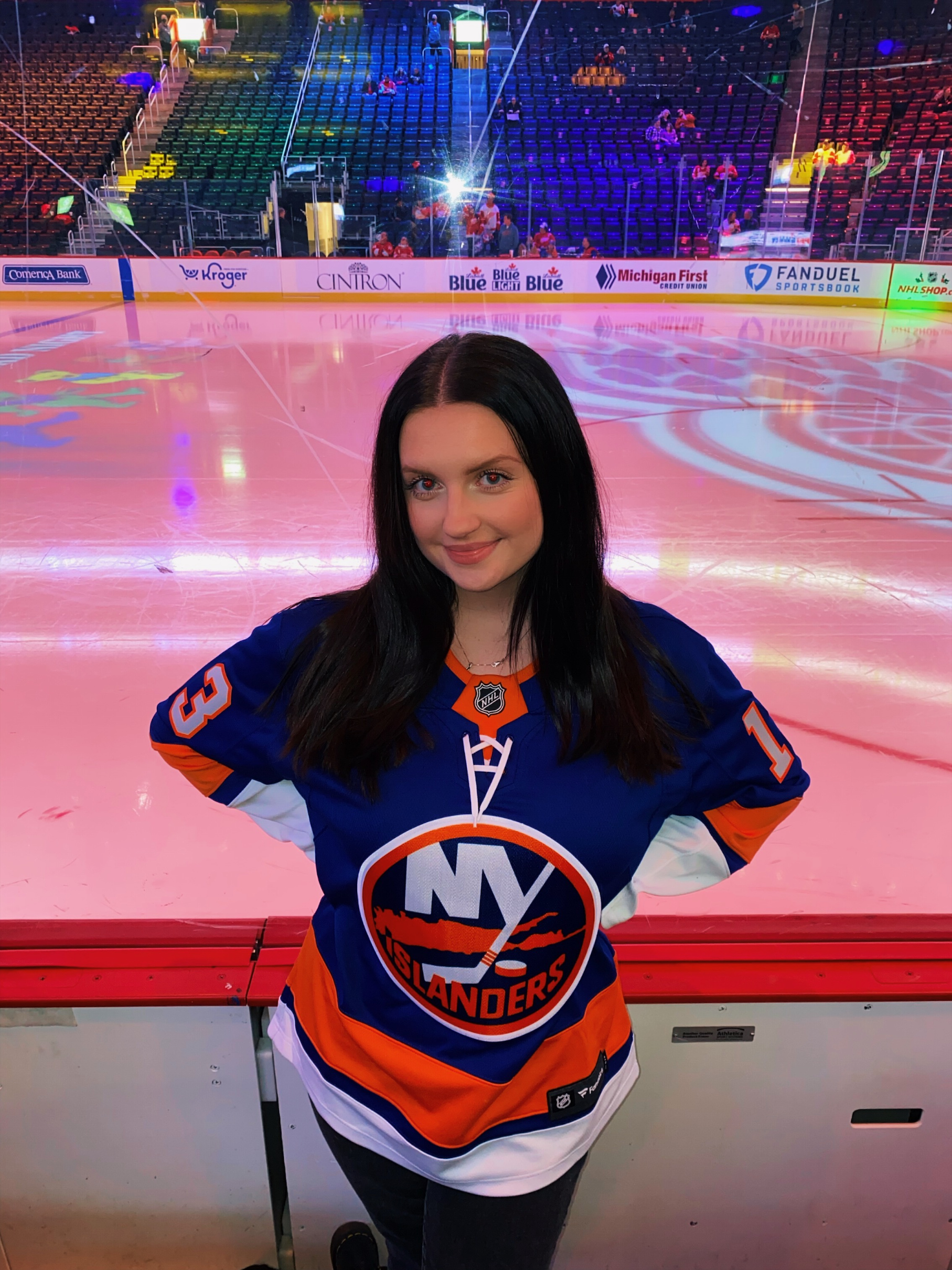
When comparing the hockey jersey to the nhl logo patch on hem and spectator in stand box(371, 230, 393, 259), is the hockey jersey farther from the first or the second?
spectator in stand box(371, 230, 393, 259)

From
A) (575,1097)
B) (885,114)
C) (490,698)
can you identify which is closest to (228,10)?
(885,114)

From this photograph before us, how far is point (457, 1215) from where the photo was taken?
88 centimetres

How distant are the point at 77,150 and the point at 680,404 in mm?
12021

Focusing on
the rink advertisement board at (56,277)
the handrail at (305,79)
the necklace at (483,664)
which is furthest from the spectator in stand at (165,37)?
the necklace at (483,664)

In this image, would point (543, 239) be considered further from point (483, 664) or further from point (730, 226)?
point (483, 664)

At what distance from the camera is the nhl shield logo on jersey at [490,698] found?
2.85 feet

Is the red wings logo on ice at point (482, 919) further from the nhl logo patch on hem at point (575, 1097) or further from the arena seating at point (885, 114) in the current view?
the arena seating at point (885, 114)

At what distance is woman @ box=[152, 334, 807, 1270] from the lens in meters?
0.81

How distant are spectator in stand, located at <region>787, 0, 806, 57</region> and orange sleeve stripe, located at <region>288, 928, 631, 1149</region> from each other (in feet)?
57.8

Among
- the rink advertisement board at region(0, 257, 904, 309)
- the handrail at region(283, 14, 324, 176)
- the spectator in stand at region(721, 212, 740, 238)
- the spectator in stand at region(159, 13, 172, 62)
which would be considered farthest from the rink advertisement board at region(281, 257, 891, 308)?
the spectator in stand at region(159, 13, 172, 62)

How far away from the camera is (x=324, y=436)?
5.56 meters

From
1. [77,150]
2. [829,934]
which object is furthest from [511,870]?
[77,150]

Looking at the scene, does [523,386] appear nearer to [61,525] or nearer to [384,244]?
[61,525]

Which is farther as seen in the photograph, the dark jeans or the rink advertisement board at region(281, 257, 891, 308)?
the rink advertisement board at region(281, 257, 891, 308)
